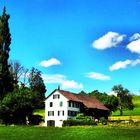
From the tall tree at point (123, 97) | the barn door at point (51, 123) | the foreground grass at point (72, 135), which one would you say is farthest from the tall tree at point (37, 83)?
the foreground grass at point (72, 135)

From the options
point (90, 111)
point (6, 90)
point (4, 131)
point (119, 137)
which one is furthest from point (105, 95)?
point (119, 137)

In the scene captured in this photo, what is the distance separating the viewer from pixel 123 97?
187 metres

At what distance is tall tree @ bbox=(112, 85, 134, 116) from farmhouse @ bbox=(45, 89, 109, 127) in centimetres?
5660

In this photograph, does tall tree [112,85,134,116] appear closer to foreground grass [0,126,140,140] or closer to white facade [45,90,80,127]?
white facade [45,90,80,127]

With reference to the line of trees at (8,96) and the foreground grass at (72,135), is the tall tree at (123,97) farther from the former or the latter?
the foreground grass at (72,135)

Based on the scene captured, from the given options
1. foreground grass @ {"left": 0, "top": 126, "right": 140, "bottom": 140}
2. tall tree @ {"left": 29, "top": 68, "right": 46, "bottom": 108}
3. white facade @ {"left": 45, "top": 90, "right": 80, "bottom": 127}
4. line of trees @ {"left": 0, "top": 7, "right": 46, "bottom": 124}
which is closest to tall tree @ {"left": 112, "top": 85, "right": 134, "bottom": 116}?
tall tree @ {"left": 29, "top": 68, "right": 46, "bottom": 108}

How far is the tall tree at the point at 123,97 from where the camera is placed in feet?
602

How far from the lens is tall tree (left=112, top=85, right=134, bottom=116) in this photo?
183 meters

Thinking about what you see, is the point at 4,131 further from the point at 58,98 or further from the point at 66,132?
the point at 58,98

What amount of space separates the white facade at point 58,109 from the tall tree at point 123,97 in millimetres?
61153

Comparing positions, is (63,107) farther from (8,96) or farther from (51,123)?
(8,96)

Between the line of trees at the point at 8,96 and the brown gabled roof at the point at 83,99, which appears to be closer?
the line of trees at the point at 8,96

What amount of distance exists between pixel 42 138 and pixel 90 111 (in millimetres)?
74962

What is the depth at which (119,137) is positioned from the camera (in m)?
50.3
